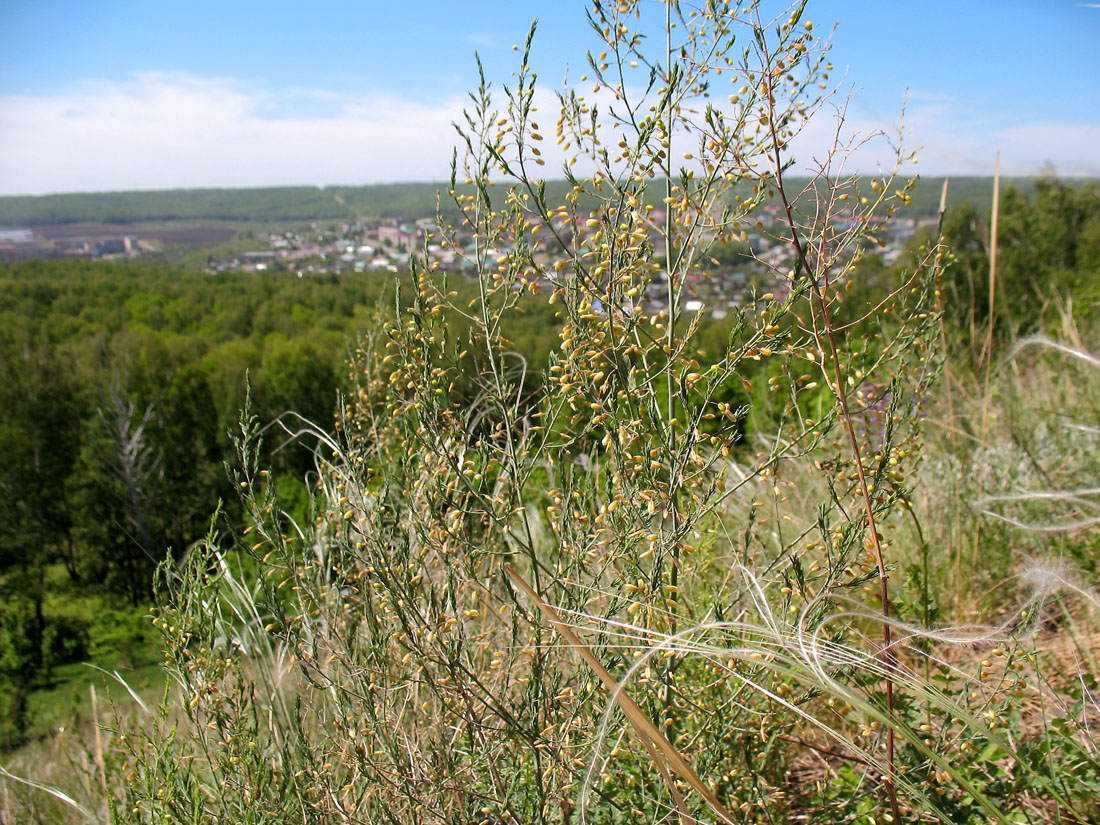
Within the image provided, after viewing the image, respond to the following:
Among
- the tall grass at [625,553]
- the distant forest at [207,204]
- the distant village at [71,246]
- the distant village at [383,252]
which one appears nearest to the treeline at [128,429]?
the distant village at [383,252]

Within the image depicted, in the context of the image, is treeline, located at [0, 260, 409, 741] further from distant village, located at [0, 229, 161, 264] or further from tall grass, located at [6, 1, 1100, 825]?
tall grass, located at [6, 1, 1100, 825]

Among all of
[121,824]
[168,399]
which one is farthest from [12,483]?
[121,824]

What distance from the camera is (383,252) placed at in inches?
199

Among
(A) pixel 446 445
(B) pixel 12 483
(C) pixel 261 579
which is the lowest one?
(B) pixel 12 483

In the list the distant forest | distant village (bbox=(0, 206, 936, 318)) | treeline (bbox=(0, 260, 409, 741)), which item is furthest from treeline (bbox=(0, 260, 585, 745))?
the distant forest

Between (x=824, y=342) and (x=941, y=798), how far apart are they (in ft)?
3.96

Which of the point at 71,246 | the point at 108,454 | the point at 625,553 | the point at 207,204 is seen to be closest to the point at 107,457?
the point at 108,454

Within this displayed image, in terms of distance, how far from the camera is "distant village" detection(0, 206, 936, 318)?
1742mm

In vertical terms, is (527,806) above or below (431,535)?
below

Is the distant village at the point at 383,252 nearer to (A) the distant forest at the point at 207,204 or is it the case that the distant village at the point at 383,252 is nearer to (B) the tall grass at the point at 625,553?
(B) the tall grass at the point at 625,553

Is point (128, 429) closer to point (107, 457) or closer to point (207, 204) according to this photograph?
point (107, 457)

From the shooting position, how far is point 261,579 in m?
1.73

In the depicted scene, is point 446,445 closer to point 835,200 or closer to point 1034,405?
point 835,200

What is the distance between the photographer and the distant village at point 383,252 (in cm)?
174
